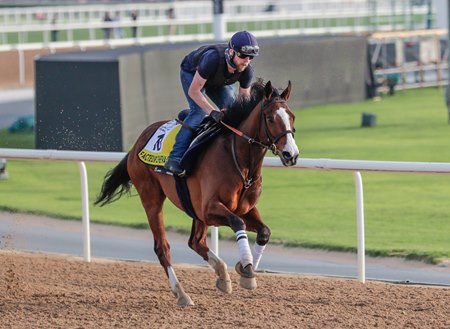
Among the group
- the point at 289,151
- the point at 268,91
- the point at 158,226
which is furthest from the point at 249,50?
the point at 158,226

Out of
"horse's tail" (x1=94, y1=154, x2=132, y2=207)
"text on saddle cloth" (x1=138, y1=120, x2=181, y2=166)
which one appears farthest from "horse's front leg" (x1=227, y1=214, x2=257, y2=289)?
"horse's tail" (x1=94, y1=154, x2=132, y2=207)

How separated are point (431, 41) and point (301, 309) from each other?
24.4 meters

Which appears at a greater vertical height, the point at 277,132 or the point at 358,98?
the point at 277,132

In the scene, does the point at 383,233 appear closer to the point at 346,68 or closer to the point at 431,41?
the point at 346,68

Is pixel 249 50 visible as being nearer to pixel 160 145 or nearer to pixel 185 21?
pixel 160 145

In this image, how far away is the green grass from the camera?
32.2 feet

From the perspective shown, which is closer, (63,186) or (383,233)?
(383,233)

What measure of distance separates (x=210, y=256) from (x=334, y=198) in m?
5.18

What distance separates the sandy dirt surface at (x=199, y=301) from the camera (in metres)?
6.31

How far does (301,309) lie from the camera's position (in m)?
6.62

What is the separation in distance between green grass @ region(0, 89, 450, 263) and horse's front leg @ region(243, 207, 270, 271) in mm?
2238

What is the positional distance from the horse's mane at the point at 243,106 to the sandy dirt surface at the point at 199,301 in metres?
1.19

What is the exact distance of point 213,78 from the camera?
705 cm

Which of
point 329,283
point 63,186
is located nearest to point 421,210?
point 329,283
